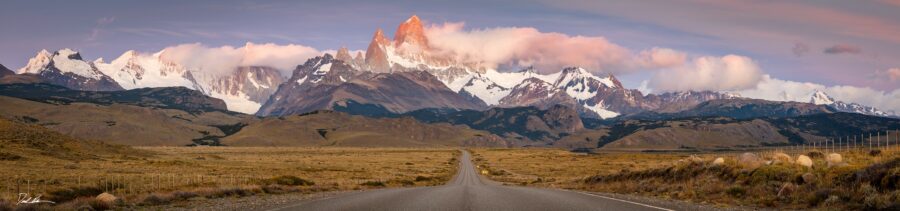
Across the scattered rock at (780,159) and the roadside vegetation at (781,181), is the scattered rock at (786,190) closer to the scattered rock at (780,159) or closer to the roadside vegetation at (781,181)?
the roadside vegetation at (781,181)

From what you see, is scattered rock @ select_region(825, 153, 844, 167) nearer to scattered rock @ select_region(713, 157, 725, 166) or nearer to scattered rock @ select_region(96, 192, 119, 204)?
scattered rock @ select_region(713, 157, 725, 166)

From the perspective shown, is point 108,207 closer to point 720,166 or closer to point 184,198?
point 184,198

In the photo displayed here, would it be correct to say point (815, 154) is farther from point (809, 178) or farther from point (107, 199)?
point (107, 199)

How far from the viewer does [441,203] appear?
79.0ft

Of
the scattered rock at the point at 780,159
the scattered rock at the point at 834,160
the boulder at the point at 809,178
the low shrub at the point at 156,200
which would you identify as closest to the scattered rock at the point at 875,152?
the scattered rock at the point at 834,160

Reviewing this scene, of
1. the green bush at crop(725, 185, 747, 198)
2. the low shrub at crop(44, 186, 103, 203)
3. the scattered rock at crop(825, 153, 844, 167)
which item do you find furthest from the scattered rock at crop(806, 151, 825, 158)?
the low shrub at crop(44, 186, 103, 203)

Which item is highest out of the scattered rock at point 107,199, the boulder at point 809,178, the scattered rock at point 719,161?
the boulder at point 809,178

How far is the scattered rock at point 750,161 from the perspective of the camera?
103 ft

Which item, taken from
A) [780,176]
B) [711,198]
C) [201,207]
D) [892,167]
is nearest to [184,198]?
[201,207]

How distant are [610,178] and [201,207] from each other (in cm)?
3021

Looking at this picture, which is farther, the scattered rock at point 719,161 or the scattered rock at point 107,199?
the scattered rock at point 719,161

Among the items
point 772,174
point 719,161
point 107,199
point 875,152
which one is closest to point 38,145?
point 107,199

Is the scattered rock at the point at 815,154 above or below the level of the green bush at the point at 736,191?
above

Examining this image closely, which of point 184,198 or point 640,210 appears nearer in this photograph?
point 640,210
